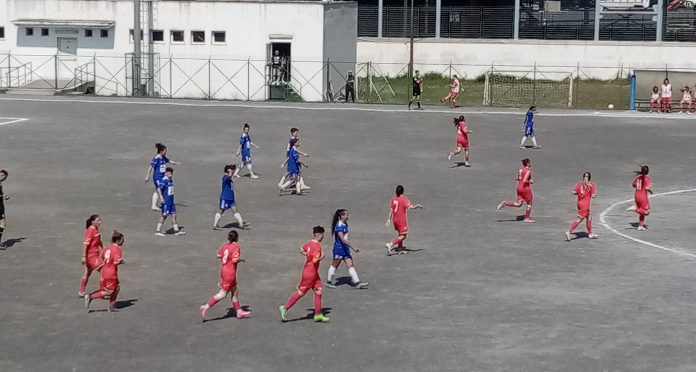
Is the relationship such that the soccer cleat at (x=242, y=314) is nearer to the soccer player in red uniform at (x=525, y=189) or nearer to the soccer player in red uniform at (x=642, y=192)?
the soccer player in red uniform at (x=525, y=189)

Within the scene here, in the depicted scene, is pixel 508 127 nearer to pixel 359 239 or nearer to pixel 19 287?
pixel 359 239

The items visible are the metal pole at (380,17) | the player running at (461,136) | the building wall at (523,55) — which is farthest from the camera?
the metal pole at (380,17)

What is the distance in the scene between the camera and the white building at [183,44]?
55.6 meters

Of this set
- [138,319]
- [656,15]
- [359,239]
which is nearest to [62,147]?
[359,239]

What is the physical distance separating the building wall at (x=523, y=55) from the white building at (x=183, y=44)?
38.2 feet

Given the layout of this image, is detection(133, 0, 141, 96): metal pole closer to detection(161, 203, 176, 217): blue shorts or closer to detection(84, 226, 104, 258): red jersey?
detection(161, 203, 176, 217): blue shorts

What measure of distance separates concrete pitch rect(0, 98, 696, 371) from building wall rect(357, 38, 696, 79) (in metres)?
23.4

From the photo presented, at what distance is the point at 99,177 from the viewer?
33844mm

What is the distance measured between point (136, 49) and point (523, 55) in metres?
24.3

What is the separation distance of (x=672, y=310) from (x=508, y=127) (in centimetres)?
2684

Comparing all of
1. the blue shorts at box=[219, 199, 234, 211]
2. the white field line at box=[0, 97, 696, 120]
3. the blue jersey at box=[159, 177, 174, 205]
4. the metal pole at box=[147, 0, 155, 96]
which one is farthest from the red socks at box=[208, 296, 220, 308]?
the metal pole at box=[147, 0, 155, 96]

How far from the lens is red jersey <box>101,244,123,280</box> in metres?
19.0

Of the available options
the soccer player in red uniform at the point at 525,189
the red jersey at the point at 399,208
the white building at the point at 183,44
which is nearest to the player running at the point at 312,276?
the red jersey at the point at 399,208

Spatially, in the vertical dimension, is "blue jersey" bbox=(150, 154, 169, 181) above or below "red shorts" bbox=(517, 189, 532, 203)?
above
